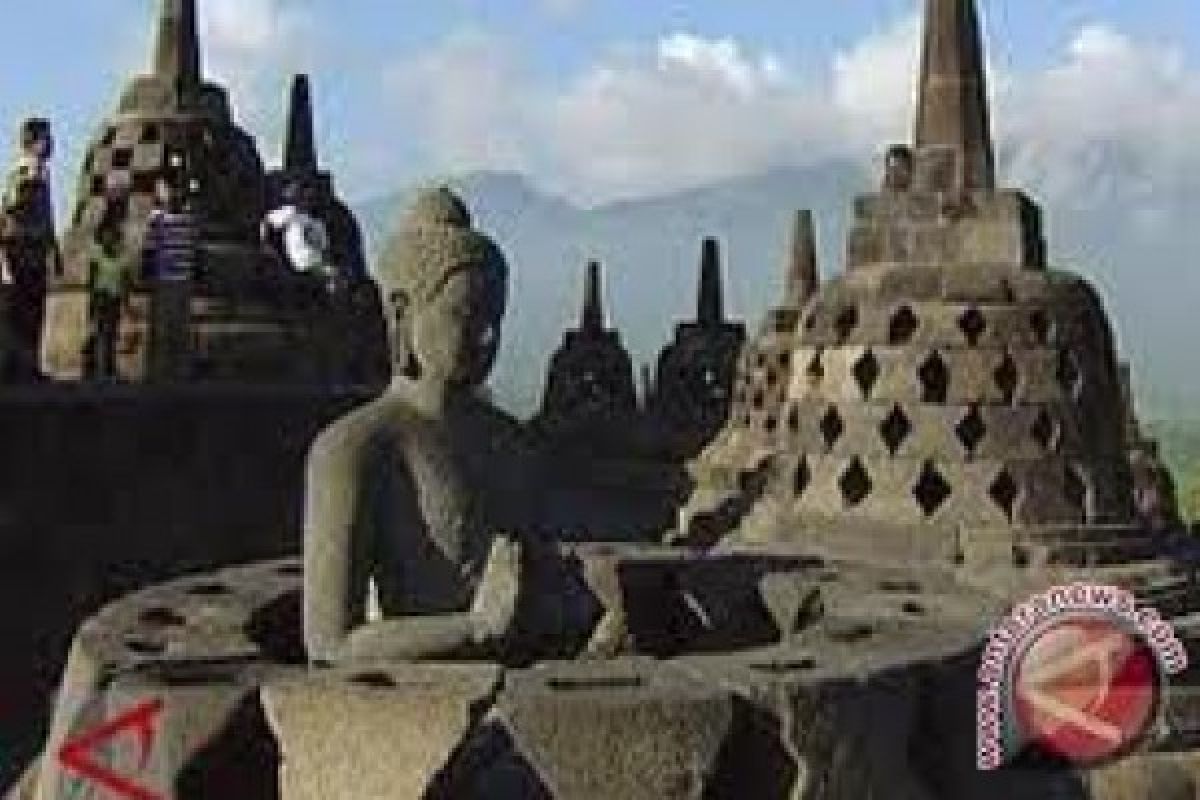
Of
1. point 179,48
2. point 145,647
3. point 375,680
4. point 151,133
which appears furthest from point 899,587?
point 179,48

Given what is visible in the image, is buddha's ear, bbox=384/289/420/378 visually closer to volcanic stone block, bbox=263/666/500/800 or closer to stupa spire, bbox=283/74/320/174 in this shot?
volcanic stone block, bbox=263/666/500/800

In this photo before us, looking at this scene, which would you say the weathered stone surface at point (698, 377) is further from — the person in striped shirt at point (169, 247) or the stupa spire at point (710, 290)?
the person in striped shirt at point (169, 247)

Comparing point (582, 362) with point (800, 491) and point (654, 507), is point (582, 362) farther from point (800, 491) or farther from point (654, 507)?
point (800, 491)

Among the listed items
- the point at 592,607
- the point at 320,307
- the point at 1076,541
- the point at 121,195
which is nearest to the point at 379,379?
the point at 320,307

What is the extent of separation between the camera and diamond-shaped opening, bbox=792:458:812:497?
1077 cm

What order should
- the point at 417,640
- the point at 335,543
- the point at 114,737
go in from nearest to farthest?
the point at 114,737
the point at 417,640
the point at 335,543

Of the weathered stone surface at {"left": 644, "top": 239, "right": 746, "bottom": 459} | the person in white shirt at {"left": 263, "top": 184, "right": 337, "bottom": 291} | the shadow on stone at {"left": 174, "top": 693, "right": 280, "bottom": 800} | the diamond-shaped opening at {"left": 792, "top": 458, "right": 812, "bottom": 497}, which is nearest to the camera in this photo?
the shadow on stone at {"left": 174, "top": 693, "right": 280, "bottom": 800}

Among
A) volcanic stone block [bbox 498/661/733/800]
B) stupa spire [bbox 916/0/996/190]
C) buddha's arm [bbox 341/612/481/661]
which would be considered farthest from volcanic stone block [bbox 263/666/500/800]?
stupa spire [bbox 916/0/996/190]

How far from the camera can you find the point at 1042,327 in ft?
35.1

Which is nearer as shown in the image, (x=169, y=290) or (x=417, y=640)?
(x=417, y=640)

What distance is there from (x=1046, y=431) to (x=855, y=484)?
1050 mm

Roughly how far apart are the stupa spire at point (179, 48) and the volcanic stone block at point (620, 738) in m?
13.6

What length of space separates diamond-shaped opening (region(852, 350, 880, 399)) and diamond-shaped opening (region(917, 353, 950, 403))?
0.77 ft

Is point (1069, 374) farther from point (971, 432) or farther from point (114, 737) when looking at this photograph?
point (114, 737)
